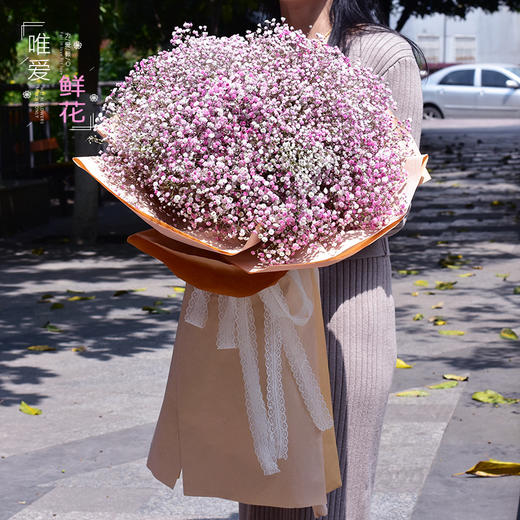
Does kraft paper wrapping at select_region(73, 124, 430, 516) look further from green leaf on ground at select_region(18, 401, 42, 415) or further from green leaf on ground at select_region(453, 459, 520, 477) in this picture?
green leaf on ground at select_region(18, 401, 42, 415)

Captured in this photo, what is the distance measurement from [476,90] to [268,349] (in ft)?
89.8

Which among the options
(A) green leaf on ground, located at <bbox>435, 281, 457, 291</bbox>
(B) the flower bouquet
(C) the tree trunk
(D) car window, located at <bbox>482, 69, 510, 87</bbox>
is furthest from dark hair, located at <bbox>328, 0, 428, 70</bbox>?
(D) car window, located at <bbox>482, 69, 510, 87</bbox>

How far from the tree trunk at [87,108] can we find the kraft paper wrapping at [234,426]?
825 centimetres

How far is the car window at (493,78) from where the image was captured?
28.0m

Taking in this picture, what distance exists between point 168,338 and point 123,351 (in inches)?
16.0

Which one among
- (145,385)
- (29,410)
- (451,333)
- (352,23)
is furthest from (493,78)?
(352,23)

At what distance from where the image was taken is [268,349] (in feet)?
7.21

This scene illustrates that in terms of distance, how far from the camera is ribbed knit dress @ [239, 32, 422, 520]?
2365 mm

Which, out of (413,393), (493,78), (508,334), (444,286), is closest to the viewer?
(413,393)

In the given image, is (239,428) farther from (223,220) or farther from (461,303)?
(461,303)

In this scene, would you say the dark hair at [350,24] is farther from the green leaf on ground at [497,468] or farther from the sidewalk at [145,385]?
the green leaf on ground at [497,468]

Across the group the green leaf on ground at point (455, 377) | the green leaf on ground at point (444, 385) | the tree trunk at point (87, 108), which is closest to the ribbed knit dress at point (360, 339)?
the green leaf on ground at point (444, 385)

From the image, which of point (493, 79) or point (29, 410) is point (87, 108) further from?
point (493, 79)

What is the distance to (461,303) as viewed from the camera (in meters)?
7.48
